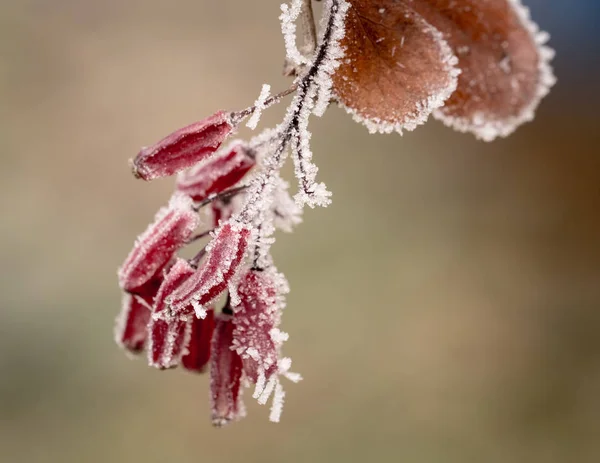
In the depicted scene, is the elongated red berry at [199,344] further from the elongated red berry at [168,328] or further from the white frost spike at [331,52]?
the white frost spike at [331,52]

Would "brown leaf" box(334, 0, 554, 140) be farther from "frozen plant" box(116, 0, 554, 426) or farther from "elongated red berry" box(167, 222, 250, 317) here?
"elongated red berry" box(167, 222, 250, 317)

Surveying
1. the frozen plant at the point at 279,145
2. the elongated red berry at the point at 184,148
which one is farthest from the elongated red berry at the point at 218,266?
the elongated red berry at the point at 184,148

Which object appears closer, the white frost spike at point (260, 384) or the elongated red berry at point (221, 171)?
the white frost spike at point (260, 384)

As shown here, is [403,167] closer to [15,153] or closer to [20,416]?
[15,153]

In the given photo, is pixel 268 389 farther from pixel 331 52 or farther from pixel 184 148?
pixel 331 52

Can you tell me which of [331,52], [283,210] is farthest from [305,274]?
[331,52]

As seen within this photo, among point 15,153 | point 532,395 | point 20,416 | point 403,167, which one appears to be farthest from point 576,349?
point 15,153

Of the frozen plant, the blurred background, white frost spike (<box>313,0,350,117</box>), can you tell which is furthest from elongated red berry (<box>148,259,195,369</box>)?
the blurred background
